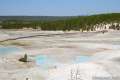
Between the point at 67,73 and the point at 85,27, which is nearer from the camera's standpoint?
the point at 67,73

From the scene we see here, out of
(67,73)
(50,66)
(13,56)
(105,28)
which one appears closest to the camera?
(67,73)

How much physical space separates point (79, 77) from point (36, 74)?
153 centimetres

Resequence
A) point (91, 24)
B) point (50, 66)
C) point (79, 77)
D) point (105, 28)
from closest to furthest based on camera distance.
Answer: point (79, 77) < point (50, 66) < point (105, 28) < point (91, 24)

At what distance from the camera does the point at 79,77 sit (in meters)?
12.3

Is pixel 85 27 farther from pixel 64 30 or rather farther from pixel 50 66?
pixel 50 66

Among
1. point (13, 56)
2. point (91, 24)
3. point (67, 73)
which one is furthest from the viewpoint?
point (91, 24)

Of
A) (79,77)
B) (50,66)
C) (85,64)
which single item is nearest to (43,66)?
(50,66)

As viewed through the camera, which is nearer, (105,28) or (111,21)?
(105,28)

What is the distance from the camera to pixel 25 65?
48.2ft

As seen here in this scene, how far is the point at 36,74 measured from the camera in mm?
12883

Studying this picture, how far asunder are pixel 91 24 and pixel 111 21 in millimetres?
2157

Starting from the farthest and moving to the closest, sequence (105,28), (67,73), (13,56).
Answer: (105,28), (13,56), (67,73)

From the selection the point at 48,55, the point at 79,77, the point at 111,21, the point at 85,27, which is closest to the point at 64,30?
the point at 85,27

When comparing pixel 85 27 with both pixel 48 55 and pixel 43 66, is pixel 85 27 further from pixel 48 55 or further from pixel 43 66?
pixel 43 66
